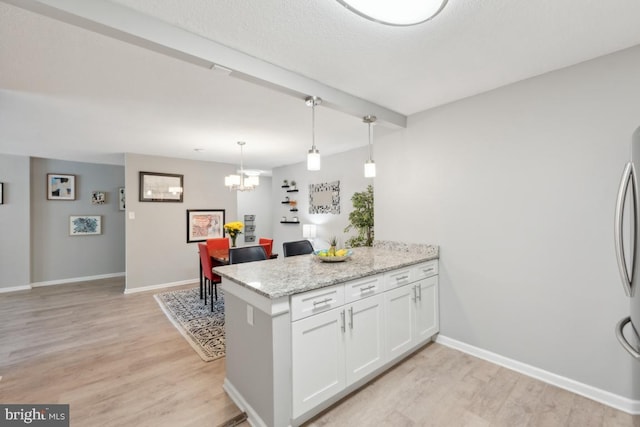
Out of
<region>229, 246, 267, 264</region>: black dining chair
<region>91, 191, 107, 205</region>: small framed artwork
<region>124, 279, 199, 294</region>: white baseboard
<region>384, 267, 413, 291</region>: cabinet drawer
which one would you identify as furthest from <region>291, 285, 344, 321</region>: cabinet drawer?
<region>91, 191, 107, 205</region>: small framed artwork

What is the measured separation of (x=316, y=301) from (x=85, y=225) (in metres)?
6.28

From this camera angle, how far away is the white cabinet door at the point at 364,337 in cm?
198

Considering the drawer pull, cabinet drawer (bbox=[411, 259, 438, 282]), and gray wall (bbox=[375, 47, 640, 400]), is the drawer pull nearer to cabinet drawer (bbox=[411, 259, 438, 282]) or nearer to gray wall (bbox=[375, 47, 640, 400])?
cabinet drawer (bbox=[411, 259, 438, 282])

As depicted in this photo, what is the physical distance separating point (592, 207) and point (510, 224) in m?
0.52

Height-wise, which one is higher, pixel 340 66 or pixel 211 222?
pixel 340 66

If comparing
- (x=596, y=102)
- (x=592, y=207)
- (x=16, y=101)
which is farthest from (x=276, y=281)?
(x=16, y=101)

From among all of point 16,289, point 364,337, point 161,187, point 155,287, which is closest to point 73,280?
point 16,289

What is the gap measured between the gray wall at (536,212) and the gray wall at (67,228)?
6.39m

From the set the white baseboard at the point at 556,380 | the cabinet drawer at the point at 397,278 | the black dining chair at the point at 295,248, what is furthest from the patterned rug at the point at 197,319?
the white baseboard at the point at 556,380

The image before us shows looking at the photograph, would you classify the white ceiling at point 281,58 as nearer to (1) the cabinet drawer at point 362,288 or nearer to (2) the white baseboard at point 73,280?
(1) the cabinet drawer at point 362,288

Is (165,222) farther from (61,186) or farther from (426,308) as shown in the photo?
(426,308)

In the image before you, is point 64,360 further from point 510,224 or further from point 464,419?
point 510,224

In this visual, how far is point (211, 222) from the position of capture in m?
5.89

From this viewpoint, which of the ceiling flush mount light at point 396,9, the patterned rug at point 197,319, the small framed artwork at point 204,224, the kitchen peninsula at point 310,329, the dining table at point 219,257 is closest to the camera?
the ceiling flush mount light at point 396,9
